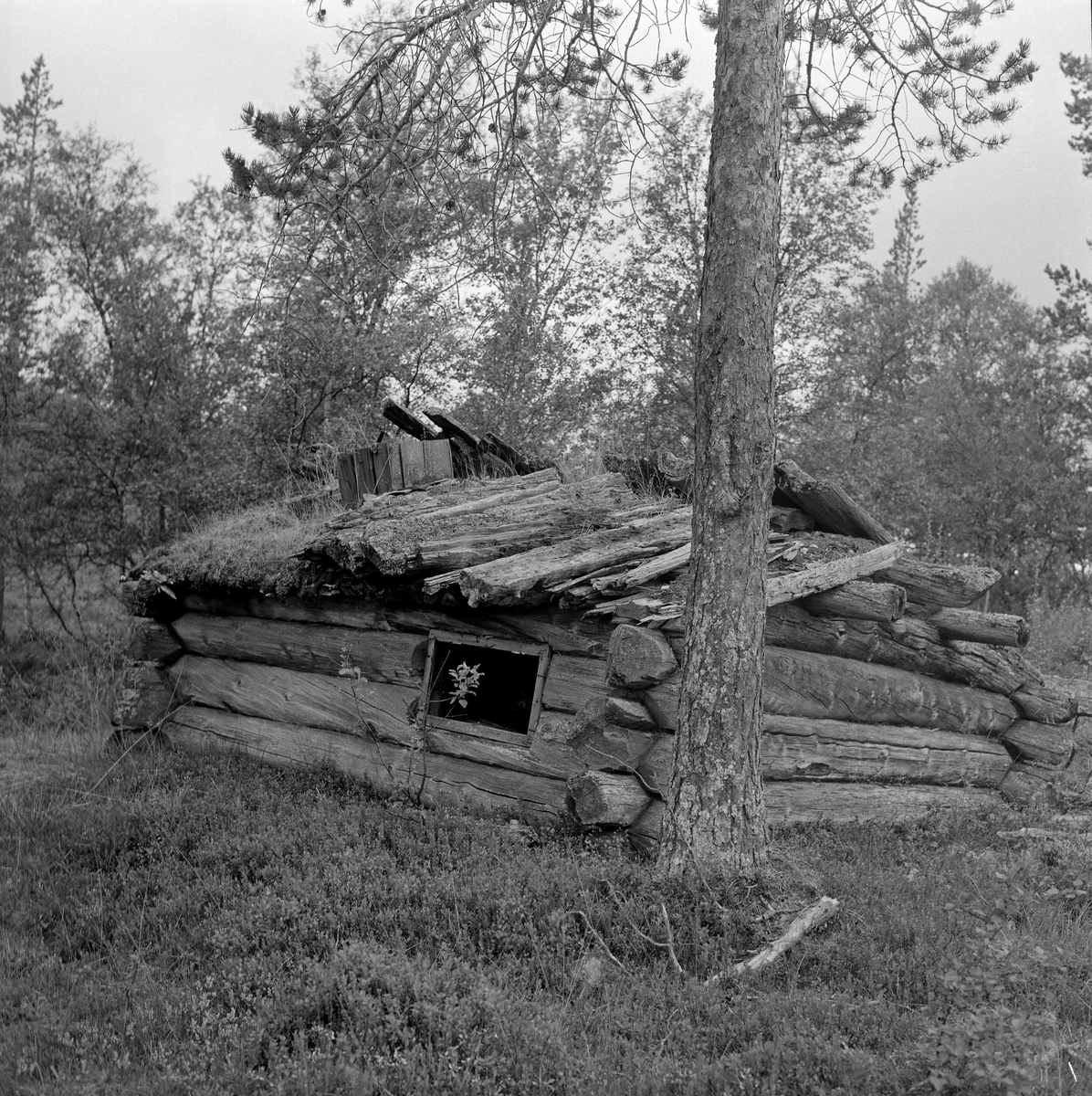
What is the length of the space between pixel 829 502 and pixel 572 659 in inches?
125

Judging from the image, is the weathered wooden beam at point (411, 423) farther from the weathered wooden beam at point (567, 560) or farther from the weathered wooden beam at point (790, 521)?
the weathered wooden beam at point (790, 521)

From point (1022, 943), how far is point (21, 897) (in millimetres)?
6342

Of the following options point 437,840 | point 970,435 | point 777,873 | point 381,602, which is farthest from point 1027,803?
point 970,435

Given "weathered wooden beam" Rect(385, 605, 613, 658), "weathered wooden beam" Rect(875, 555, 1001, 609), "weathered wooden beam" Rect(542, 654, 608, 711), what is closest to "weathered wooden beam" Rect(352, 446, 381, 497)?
"weathered wooden beam" Rect(385, 605, 613, 658)

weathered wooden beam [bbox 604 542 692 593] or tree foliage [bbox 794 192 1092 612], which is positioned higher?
tree foliage [bbox 794 192 1092 612]

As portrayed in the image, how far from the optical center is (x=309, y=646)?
31.0ft

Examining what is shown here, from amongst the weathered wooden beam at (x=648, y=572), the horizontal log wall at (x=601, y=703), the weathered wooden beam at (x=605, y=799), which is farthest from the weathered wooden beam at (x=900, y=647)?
the weathered wooden beam at (x=605, y=799)

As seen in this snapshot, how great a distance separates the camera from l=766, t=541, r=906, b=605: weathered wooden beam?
7.52 metres

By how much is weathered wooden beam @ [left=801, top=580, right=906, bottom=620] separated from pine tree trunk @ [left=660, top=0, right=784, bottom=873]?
7.05 ft

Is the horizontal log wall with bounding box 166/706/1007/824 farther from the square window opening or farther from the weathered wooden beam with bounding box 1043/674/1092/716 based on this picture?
the weathered wooden beam with bounding box 1043/674/1092/716

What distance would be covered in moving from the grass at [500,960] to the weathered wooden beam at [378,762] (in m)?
0.37

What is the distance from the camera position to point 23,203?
1964cm

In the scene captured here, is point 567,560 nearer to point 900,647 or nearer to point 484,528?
point 484,528

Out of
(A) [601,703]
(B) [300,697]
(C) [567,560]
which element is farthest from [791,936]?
(B) [300,697]
